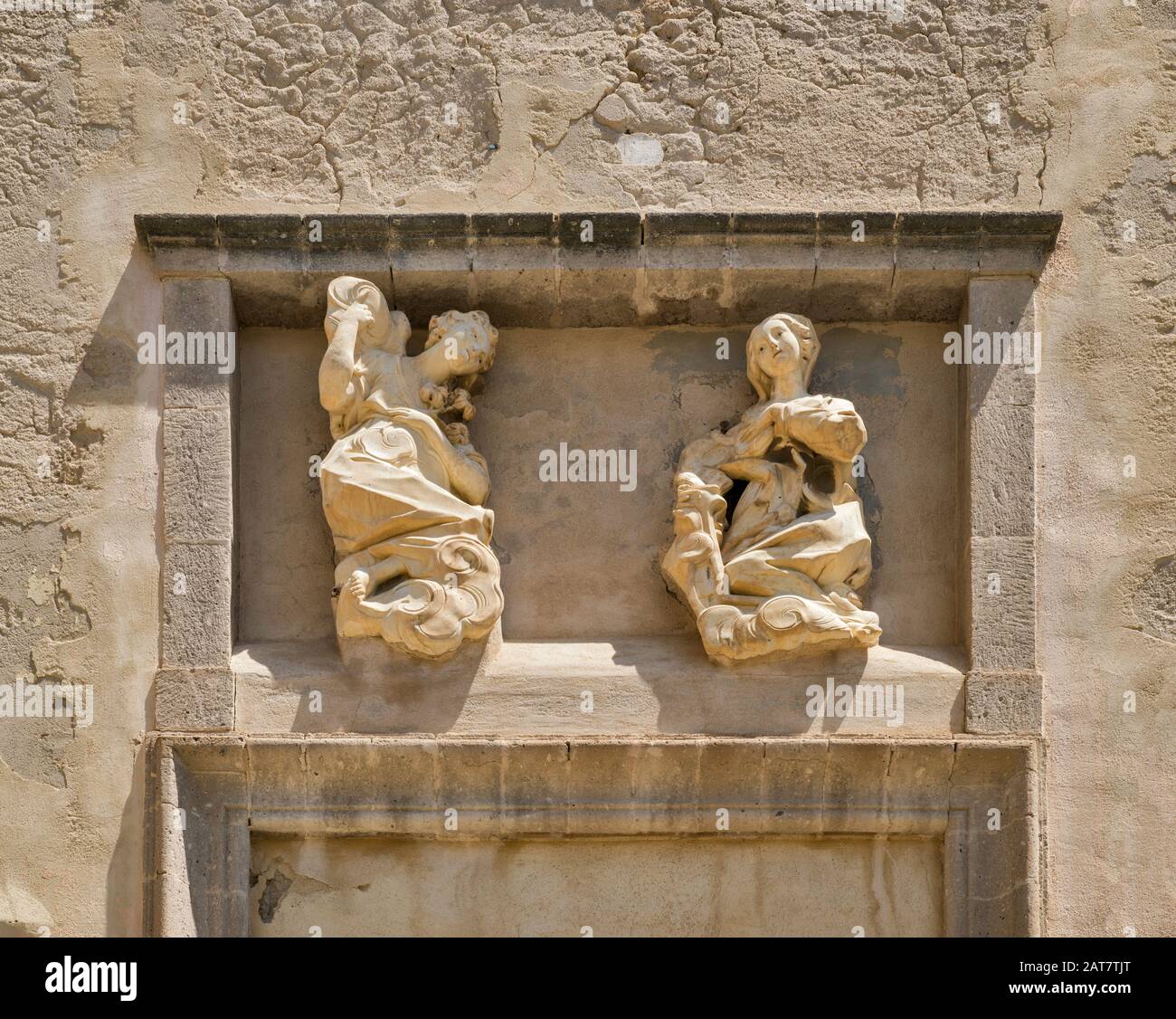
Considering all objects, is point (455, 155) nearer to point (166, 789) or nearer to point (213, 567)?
point (213, 567)

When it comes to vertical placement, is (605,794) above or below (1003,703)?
below

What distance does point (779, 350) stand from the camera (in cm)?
726

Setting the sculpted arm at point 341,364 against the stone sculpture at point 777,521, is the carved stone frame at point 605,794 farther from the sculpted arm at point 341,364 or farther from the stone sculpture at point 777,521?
the sculpted arm at point 341,364

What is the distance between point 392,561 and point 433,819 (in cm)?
83

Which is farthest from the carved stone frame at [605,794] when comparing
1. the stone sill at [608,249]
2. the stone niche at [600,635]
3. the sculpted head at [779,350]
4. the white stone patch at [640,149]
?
the white stone patch at [640,149]

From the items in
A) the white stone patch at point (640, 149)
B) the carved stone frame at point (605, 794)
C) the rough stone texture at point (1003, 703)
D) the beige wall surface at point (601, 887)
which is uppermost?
the white stone patch at point (640, 149)

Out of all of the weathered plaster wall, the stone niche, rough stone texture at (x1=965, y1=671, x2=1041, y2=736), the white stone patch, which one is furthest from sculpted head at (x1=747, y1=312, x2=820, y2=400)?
rough stone texture at (x1=965, y1=671, x2=1041, y2=736)

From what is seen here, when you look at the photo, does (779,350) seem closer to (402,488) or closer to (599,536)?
(599,536)

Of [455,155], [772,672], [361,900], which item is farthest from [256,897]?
[455,155]

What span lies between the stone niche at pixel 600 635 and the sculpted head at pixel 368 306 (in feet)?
0.29

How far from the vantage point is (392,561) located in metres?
7.11

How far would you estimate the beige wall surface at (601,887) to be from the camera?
709 centimetres

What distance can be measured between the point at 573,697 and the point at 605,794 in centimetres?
33

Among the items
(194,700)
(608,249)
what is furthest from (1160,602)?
(194,700)
